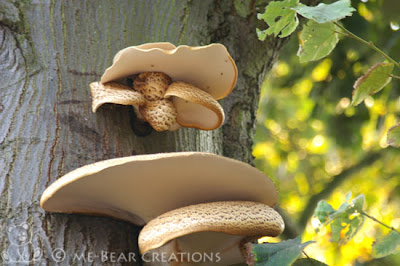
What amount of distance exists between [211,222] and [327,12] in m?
0.65

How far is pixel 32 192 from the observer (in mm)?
1547

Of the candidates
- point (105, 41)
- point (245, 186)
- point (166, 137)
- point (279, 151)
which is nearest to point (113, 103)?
point (166, 137)

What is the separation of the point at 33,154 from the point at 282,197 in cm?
609

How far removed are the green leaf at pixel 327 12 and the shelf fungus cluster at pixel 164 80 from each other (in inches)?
19.7

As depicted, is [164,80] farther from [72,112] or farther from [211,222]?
[211,222]

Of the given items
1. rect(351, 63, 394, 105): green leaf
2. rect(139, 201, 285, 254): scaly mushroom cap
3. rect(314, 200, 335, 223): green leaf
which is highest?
rect(351, 63, 394, 105): green leaf

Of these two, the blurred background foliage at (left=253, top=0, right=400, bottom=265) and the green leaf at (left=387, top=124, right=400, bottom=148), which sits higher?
the green leaf at (left=387, top=124, right=400, bottom=148)

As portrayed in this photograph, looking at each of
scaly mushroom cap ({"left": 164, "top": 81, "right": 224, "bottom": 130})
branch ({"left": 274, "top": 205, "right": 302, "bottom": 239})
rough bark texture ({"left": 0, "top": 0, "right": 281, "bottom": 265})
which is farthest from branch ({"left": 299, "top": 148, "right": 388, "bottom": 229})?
scaly mushroom cap ({"left": 164, "top": 81, "right": 224, "bottom": 130})

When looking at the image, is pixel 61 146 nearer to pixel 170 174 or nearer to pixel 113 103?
pixel 113 103

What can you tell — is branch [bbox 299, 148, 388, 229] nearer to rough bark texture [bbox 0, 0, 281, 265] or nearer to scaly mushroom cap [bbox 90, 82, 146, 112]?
rough bark texture [bbox 0, 0, 281, 265]

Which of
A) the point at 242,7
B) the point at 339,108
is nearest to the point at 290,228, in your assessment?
the point at 339,108

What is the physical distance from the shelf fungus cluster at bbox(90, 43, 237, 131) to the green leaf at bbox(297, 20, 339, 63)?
0.36m

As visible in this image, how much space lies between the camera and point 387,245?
3.98ft

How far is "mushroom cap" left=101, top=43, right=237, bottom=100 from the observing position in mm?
1633
